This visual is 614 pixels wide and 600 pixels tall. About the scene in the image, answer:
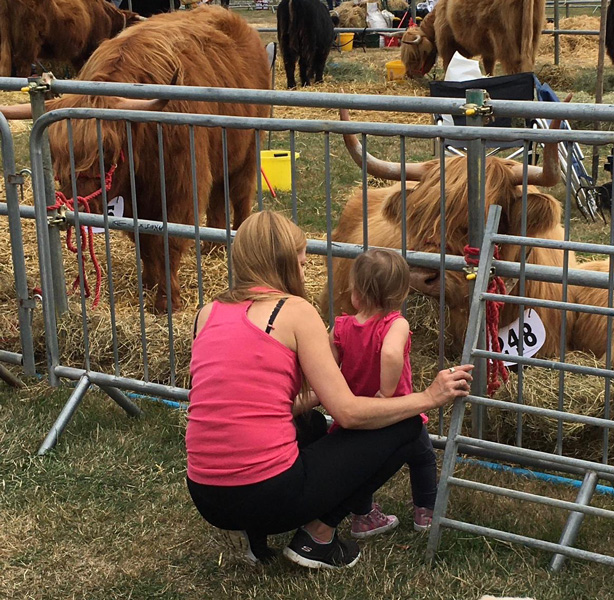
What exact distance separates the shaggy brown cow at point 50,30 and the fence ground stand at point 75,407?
11170 mm

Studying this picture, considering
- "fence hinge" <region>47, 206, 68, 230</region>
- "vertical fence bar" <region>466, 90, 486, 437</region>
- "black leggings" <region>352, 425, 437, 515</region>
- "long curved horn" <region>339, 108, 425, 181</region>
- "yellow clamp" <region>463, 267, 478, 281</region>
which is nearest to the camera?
"black leggings" <region>352, 425, 437, 515</region>

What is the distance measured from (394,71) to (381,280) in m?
14.8

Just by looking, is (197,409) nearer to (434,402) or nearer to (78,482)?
(434,402)

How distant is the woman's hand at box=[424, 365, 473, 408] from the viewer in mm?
2910

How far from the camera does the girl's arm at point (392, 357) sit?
285 centimetres

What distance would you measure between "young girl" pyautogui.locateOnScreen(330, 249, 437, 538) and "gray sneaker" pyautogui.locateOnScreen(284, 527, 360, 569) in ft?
0.60

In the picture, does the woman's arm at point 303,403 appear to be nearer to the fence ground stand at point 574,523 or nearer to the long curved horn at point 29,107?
the fence ground stand at point 574,523

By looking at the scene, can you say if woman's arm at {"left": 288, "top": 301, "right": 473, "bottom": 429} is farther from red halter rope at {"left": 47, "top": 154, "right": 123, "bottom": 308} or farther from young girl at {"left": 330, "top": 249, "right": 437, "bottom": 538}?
red halter rope at {"left": 47, "top": 154, "right": 123, "bottom": 308}

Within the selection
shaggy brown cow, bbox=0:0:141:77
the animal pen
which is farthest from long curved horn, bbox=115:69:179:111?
shaggy brown cow, bbox=0:0:141:77

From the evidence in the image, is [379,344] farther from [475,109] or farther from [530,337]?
[530,337]

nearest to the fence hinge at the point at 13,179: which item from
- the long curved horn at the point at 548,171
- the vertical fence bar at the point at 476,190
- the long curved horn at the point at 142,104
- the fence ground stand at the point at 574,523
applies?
the long curved horn at the point at 142,104

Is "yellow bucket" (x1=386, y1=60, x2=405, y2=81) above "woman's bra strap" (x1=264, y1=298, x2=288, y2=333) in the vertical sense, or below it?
below

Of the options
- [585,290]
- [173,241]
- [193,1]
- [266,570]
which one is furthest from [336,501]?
A: [193,1]

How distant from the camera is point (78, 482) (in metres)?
3.64
